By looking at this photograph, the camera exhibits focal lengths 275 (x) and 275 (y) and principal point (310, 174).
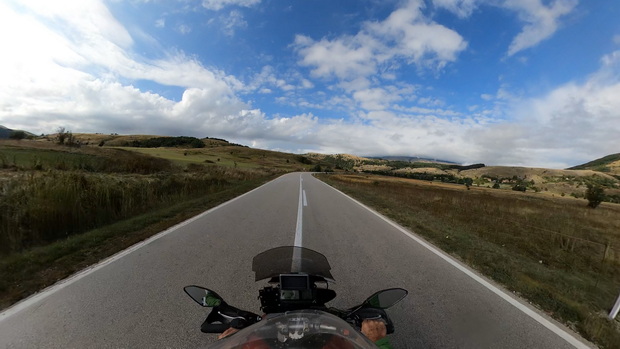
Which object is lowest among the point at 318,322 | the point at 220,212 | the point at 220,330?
the point at 220,212

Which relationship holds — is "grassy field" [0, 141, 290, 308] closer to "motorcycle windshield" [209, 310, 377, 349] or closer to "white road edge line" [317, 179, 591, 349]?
"motorcycle windshield" [209, 310, 377, 349]

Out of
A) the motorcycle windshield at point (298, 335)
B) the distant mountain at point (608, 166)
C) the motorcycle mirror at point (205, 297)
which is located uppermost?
the distant mountain at point (608, 166)

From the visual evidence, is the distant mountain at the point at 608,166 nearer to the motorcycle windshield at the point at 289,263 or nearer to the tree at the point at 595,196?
the tree at the point at 595,196

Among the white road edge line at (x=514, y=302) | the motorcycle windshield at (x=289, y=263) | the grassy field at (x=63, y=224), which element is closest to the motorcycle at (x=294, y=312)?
the motorcycle windshield at (x=289, y=263)

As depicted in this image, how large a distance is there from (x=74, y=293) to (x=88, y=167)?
22.2 m

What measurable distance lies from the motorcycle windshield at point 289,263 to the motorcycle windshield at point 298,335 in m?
0.57

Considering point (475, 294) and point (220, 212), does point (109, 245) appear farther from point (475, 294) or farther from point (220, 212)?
point (475, 294)

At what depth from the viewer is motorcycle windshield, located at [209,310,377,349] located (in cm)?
139

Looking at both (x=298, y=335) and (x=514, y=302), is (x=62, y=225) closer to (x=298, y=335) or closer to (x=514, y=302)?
(x=298, y=335)

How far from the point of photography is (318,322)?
1.56 meters

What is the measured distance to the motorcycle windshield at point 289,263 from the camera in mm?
2189

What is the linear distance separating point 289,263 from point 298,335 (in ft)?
2.69

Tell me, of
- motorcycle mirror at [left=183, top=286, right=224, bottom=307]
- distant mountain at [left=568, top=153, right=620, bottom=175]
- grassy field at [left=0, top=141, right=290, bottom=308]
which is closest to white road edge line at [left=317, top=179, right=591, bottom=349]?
motorcycle mirror at [left=183, top=286, right=224, bottom=307]

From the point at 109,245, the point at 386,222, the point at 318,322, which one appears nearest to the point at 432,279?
the point at 318,322
